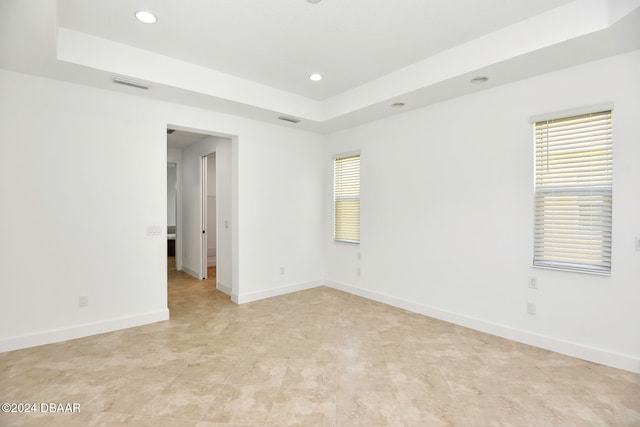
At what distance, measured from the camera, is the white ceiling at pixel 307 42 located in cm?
250

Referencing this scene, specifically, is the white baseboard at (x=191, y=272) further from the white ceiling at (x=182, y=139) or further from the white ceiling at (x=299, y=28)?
the white ceiling at (x=299, y=28)

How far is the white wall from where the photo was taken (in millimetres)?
2699

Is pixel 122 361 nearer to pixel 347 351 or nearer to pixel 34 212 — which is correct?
pixel 34 212

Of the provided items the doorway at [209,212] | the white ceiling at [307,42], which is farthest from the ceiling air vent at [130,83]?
the doorway at [209,212]

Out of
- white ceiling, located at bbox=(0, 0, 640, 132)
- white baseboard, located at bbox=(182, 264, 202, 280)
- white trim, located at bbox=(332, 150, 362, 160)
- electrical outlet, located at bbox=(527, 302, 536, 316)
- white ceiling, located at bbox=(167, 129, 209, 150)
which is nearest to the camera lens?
white ceiling, located at bbox=(0, 0, 640, 132)

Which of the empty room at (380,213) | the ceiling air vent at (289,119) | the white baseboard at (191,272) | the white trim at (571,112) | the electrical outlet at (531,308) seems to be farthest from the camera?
the white baseboard at (191,272)

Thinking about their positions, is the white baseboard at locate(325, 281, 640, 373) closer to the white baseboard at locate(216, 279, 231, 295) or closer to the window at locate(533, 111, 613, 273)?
the window at locate(533, 111, 613, 273)

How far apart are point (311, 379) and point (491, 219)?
255 centimetres

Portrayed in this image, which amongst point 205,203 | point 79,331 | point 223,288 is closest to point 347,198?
point 223,288

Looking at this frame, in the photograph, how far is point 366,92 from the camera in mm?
4160

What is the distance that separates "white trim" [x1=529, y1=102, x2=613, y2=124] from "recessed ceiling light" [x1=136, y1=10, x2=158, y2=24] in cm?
368

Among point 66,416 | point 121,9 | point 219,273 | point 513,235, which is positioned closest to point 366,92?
point 513,235

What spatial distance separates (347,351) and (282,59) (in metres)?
3.17

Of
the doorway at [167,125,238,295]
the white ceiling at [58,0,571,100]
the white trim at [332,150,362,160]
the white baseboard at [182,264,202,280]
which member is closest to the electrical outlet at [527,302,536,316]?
the white ceiling at [58,0,571,100]
